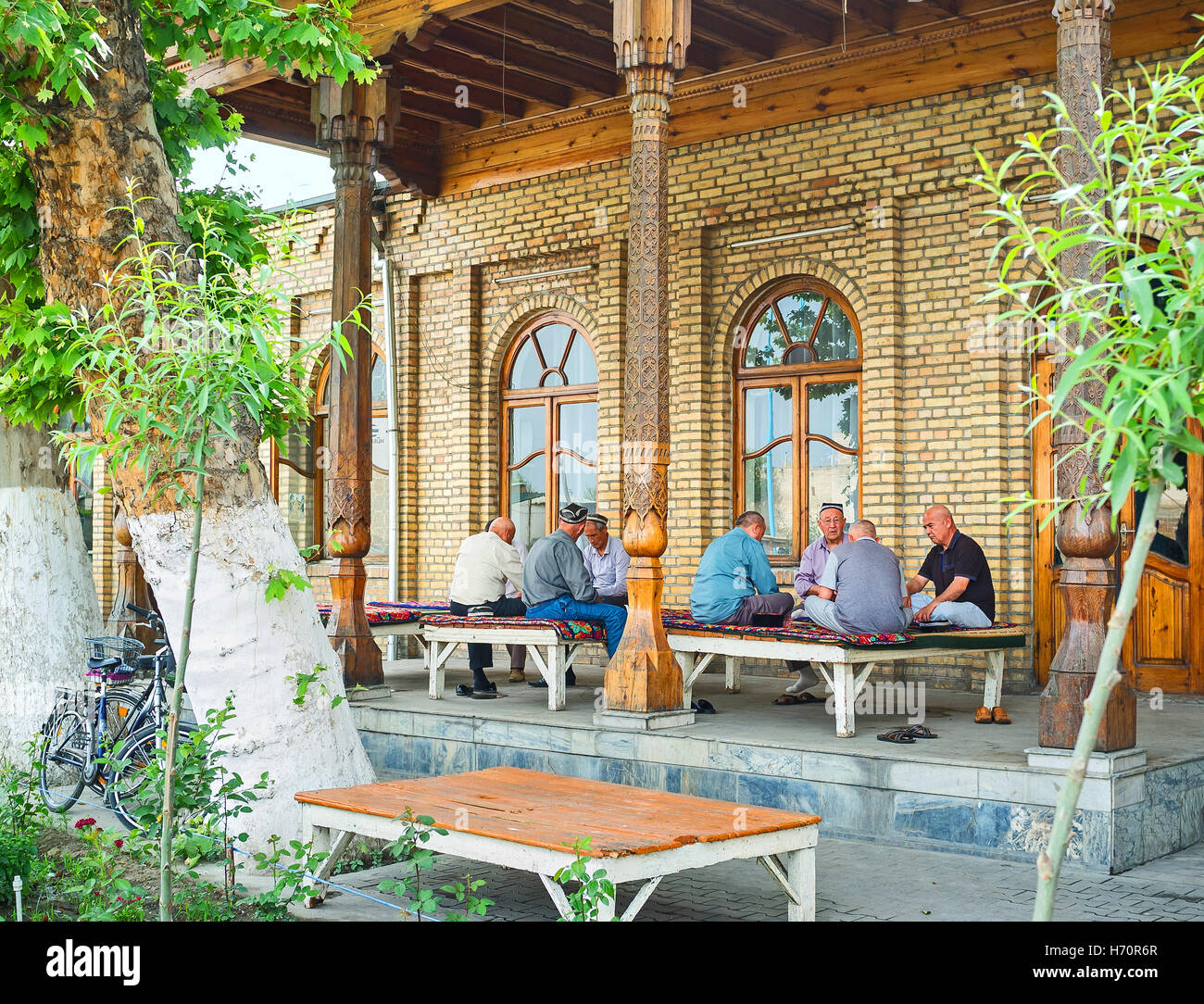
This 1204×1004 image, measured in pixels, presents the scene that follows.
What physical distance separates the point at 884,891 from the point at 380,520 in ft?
30.3

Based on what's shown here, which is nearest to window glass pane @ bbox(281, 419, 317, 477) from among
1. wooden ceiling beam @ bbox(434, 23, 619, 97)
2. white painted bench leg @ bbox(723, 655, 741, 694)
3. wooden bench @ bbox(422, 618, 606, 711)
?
wooden ceiling beam @ bbox(434, 23, 619, 97)

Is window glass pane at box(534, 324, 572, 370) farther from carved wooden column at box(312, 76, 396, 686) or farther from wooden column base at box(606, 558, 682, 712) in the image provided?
wooden column base at box(606, 558, 682, 712)

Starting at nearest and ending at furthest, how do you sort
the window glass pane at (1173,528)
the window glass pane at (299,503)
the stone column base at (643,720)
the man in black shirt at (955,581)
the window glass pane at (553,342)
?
the stone column base at (643,720), the man in black shirt at (955,581), the window glass pane at (1173,528), the window glass pane at (553,342), the window glass pane at (299,503)

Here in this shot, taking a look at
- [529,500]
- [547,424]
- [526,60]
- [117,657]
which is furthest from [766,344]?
[117,657]

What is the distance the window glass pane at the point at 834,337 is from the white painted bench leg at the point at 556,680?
12.5ft

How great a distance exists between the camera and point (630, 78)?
24.9 ft

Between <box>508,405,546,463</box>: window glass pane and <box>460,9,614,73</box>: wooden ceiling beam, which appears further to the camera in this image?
<box>508,405,546,463</box>: window glass pane

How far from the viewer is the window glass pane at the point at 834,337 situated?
10375mm

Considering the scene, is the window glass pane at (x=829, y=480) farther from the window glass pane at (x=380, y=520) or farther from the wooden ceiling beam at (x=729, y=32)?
the window glass pane at (x=380, y=520)

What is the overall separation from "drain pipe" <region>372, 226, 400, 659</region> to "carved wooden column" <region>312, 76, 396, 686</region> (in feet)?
11.2

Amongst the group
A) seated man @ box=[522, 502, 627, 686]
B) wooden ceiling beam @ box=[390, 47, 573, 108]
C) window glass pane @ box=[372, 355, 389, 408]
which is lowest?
seated man @ box=[522, 502, 627, 686]

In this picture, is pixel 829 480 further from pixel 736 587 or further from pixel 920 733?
pixel 920 733

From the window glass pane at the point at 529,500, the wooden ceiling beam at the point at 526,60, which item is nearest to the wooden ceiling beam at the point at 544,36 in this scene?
the wooden ceiling beam at the point at 526,60

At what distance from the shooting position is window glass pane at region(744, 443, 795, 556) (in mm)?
10711
